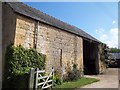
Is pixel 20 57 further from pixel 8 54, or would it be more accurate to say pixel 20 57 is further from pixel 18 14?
pixel 18 14

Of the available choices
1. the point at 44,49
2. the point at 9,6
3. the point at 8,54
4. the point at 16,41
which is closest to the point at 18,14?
the point at 9,6

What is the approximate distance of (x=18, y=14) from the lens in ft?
42.6

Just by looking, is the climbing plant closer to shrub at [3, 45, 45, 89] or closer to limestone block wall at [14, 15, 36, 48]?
limestone block wall at [14, 15, 36, 48]

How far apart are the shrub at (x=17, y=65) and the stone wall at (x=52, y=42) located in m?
0.51

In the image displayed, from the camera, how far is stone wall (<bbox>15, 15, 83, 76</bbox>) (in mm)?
13461

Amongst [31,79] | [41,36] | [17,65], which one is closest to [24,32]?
[41,36]

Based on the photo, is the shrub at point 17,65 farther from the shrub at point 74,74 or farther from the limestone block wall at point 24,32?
the shrub at point 74,74

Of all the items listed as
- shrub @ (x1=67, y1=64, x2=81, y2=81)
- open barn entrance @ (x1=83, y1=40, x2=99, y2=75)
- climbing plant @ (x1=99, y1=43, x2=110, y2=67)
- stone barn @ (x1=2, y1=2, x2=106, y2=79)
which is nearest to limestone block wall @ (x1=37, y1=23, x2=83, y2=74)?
stone barn @ (x1=2, y1=2, x2=106, y2=79)

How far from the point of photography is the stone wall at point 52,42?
44.2 ft

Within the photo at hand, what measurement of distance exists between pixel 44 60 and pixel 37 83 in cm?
339

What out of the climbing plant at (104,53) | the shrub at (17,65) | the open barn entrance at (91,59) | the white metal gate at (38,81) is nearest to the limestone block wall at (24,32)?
the shrub at (17,65)

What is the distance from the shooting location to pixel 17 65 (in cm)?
1246

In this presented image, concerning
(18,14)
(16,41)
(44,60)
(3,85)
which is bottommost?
(3,85)

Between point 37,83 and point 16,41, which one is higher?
point 16,41
